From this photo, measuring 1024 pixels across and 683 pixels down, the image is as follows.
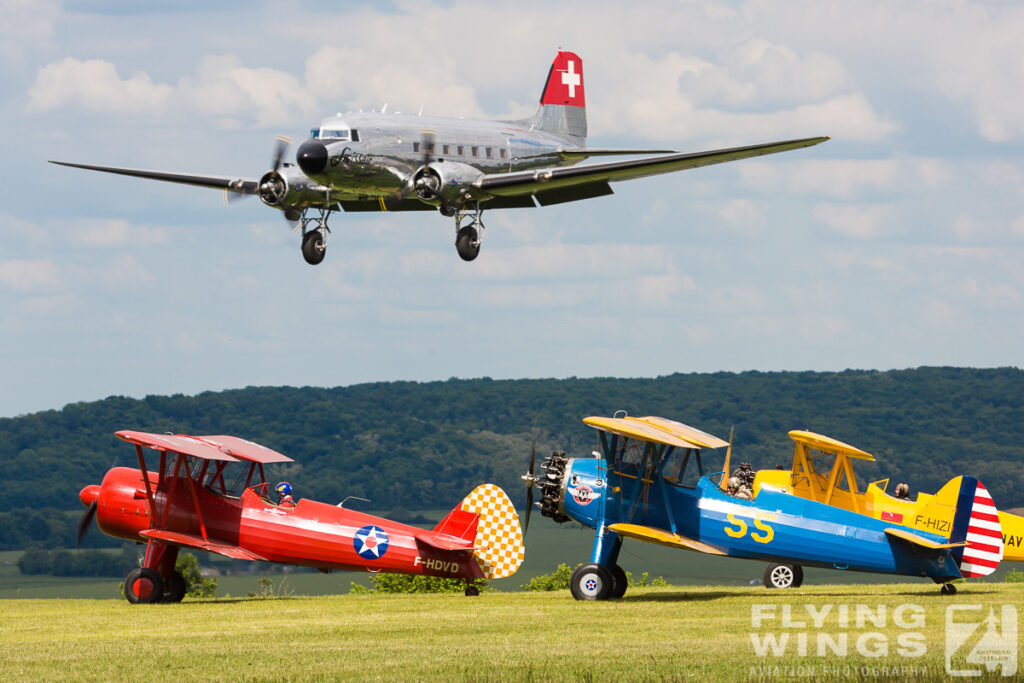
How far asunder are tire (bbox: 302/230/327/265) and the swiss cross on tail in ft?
44.7

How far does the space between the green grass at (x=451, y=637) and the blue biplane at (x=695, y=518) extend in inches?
25.0

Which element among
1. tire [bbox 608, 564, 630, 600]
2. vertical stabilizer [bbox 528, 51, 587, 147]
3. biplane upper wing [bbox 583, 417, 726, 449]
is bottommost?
tire [bbox 608, 564, 630, 600]

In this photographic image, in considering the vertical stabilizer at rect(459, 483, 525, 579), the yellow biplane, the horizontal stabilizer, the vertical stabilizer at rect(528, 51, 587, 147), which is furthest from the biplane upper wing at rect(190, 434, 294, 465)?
the vertical stabilizer at rect(528, 51, 587, 147)

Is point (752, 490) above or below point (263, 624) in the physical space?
above

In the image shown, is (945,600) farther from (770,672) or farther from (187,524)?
(187,524)

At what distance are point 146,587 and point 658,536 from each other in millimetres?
9368

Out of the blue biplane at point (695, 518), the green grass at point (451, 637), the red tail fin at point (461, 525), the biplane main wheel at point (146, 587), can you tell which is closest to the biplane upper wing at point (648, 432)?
the blue biplane at point (695, 518)

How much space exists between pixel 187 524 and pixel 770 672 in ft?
43.6

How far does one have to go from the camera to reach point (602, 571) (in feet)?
80.7

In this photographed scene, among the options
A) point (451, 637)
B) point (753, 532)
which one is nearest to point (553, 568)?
point (753, 532)

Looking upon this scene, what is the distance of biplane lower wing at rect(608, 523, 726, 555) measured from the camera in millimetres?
23984

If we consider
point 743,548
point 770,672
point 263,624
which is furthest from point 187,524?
point 770,672

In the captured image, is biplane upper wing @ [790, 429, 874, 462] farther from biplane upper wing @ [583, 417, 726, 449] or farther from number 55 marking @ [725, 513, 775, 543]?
biplane upper wing @ [583, 417, 726, 449]

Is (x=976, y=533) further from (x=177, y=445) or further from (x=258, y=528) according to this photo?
(x=177, y=445)
